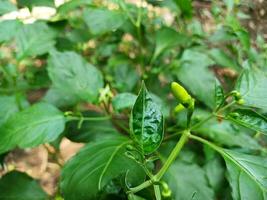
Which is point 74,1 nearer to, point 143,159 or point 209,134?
point 209,134

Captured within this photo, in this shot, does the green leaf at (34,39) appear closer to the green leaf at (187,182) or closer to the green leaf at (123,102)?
the green leaf at (123,102)

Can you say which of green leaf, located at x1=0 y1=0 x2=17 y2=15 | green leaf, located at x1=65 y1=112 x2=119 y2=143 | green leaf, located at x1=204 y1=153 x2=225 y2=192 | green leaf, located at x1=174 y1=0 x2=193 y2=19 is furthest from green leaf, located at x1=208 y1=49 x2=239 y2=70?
green leaf, located at x1=0 y1=0 x2=17 y2=15

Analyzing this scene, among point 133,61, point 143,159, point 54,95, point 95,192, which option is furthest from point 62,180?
point 133,61

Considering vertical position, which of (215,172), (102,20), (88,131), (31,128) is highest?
(102,20)

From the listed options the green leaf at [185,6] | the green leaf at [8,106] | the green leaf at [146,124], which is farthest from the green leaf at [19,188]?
the green leaf at [185,6]

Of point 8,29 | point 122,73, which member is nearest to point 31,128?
point 8,29

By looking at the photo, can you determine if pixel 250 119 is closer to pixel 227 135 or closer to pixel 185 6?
pixel 227 135
